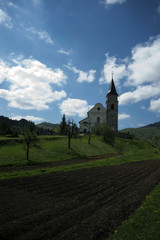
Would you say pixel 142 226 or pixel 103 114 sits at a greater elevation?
pixel 103 114

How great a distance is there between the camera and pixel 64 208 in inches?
357

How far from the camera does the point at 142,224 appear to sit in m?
7.28

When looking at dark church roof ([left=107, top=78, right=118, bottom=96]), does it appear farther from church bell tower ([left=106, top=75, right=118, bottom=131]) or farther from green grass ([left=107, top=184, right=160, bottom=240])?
green grass ([left=107, top=184, right=160, bottom=240])

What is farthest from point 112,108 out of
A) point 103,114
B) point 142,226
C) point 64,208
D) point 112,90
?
point 142,226

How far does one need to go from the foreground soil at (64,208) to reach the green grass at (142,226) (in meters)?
0.41

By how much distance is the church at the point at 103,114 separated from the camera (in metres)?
75.6

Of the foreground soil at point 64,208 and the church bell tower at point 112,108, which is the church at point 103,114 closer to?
the church bell tower at point 112,108

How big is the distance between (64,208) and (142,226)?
4206 millimetres

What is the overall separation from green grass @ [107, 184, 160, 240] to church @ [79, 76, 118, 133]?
6654 cm

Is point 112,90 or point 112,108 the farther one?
point 112,90

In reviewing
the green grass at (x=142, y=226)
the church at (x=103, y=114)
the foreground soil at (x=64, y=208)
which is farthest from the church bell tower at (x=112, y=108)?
the green grass at (x=142, y=226)

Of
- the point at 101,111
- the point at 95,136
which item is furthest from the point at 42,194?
the point at 101,111

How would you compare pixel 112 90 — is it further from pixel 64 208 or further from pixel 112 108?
pixel 64 208

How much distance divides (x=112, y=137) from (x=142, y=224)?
55.5 meters
